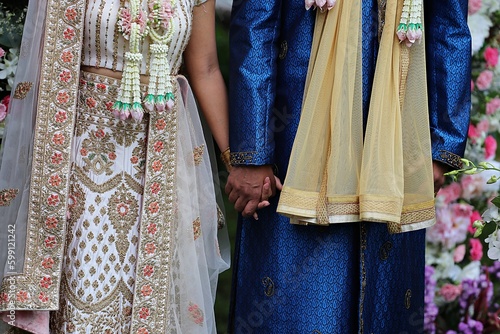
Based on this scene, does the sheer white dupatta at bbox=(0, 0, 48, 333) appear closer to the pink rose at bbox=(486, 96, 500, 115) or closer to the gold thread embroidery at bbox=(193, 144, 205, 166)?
the gold thread embroidery at bbox=(193, 144, 205, 166)

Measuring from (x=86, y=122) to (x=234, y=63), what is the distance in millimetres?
577

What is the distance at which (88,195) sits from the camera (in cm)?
347

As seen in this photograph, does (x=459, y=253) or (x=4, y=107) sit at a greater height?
(x=4, y=107)

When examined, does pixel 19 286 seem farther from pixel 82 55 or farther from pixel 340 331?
pixel 340 331

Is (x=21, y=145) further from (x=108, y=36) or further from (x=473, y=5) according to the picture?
(x=473, y=5)

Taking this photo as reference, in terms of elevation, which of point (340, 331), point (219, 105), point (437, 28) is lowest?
A: point (340, 331)

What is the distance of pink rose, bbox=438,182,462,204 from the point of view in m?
5.39

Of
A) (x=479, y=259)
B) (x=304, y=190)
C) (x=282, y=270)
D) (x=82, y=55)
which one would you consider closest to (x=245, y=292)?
(x=282, y=270)

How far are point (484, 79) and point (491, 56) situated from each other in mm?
114

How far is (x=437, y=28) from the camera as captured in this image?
3871 mm

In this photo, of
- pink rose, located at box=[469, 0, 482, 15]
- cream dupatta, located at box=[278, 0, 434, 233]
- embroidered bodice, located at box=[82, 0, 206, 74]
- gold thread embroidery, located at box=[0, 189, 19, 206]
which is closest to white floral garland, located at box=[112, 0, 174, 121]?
embroidered bodice, located at box=[82, 0, 206, 74]

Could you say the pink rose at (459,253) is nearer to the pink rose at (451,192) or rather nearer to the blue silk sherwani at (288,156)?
the pink rose at (451,192)

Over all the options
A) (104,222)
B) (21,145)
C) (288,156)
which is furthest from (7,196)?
(288,156)

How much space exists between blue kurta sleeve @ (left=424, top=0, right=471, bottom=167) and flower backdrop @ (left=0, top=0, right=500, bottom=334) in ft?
4.82
